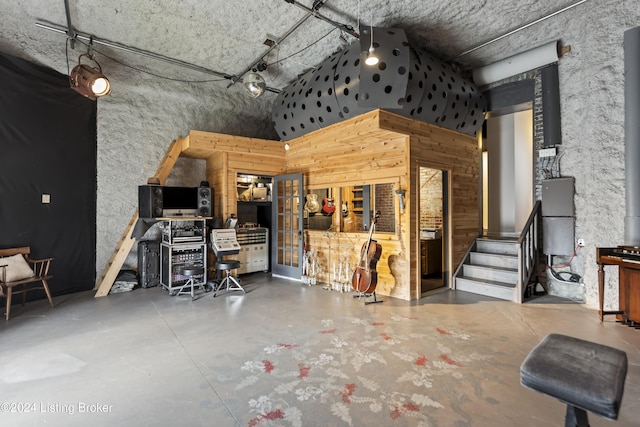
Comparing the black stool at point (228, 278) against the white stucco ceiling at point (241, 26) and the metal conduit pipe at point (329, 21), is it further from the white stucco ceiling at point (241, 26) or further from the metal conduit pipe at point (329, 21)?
the metal conduit pipe at point (329, 21)

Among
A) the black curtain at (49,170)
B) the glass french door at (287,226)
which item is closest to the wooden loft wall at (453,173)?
the glass french door at (287,226)

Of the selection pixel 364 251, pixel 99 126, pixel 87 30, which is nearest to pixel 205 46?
pixel 87 30

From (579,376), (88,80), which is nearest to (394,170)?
(579,376)

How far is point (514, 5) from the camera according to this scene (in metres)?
4.30

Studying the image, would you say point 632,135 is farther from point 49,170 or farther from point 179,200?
point 49,170

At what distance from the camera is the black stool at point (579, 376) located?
1336 mm

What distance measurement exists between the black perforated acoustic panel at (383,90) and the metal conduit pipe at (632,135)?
6.70 ft

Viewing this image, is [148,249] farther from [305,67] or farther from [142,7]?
[305,67]

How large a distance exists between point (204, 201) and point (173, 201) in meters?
0.55

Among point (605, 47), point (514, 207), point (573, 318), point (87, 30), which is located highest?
point (87, 30)

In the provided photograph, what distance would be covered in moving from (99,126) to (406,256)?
5957 millimetres

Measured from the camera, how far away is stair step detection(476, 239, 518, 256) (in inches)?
223

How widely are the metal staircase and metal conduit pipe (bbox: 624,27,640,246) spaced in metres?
1.21

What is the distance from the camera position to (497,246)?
19.5ft
